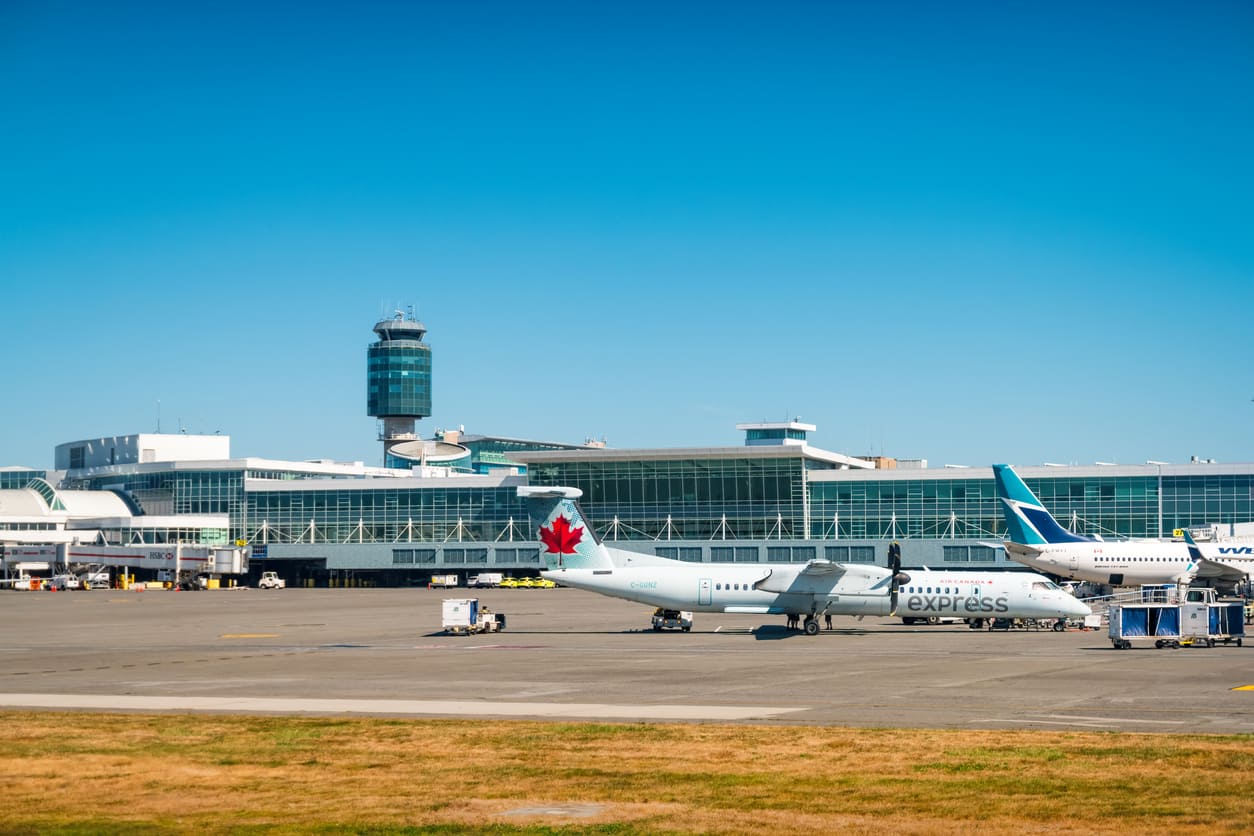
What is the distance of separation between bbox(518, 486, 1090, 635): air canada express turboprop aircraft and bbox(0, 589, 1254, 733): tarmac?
133 cm

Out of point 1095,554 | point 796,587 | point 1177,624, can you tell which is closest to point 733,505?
point 1095,554

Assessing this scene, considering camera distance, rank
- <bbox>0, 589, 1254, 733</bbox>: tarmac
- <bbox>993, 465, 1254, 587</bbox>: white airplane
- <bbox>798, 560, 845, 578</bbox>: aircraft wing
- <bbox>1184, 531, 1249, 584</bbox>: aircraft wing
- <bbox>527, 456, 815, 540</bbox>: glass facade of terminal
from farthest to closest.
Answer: <bbox>527, 456, 815, 540</bbox>: glass facade of terminal < <bbox>993, 465, 1254, 587</bbox>: white airplane < <bbox>1184, 531, 1249, 584</bbox>: aircraft wing < <bbox>798, 560, 845, 578</bbox>: aircraft wing < <bbox>0, 589, 1254, 733</bbox>: tarmac

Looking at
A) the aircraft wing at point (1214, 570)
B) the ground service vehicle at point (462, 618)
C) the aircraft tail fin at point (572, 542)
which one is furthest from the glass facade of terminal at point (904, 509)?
the ground service vehicle at point (462, 618)

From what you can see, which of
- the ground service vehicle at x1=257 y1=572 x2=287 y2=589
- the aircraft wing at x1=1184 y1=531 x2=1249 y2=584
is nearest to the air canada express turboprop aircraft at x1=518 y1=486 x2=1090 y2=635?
the aircraft wing at x1=1184 y1=531 x2=1249 y2=584

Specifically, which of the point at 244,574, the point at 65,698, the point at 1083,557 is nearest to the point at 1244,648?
the point at 1083,557

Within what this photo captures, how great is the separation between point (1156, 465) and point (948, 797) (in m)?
123

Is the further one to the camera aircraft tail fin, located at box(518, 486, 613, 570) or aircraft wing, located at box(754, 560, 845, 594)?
aircraft tail fin, located at box(518, 486, 613, 570)

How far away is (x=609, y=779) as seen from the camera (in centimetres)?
2364

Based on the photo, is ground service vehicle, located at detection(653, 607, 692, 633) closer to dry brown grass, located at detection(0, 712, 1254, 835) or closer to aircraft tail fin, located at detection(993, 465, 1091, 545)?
aircraft tail fin, located at detection(993, 465, 1091, 545)


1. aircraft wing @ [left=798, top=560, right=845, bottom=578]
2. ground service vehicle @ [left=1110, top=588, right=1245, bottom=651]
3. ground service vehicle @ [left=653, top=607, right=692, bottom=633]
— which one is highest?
aircraft wing @ [left=798, top=560, right=845, bottom=578]

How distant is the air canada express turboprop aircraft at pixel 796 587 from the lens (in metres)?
64.4

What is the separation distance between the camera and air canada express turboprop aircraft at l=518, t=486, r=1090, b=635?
211ft

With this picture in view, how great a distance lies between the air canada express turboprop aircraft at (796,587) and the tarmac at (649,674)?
133 centimetres

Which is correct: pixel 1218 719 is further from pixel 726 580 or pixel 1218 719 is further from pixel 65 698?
pixel 726 580
